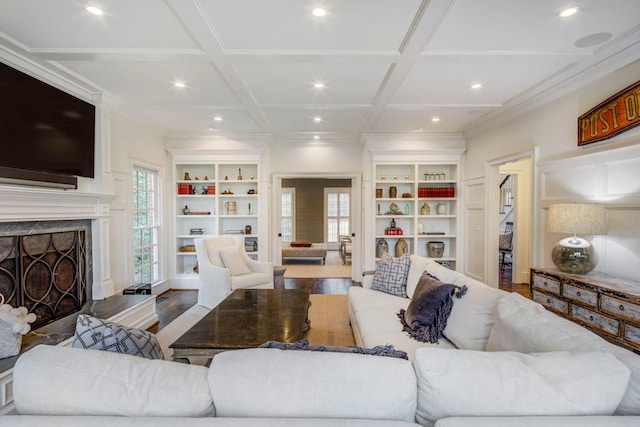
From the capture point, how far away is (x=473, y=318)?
1935 mm

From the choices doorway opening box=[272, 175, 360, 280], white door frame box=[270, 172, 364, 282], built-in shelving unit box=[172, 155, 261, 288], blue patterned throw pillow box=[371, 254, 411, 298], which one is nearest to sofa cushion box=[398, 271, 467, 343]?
blue patterned throw pillow box=[371, 254, 411, 298]

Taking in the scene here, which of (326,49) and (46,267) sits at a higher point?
(326,49)

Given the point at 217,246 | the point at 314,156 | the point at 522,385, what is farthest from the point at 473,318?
the point at 314,156

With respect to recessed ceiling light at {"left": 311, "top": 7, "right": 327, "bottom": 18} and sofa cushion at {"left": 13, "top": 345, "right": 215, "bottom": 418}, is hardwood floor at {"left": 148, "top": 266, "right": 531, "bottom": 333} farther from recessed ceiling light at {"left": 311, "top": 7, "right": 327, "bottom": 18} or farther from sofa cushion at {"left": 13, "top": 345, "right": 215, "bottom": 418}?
recessed ceiling light at {"left": 311, "top": 7, "right": 327, "bottom": 18}

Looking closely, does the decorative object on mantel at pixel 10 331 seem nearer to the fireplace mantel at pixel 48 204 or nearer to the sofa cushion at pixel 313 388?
the fireplace mantel at pixel 48 204

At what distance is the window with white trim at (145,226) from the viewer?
4.52 m

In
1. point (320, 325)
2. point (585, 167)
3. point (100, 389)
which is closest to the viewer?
point (100, 389)

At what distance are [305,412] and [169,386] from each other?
16.8 inches

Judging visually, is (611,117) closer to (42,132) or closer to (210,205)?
(42,132)

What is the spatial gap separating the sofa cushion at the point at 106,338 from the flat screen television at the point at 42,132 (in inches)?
78.2

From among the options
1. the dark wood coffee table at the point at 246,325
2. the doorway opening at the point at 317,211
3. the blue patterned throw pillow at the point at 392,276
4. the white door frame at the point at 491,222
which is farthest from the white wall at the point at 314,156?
the doorway opening at the point at 317,211

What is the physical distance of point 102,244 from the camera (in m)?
3.52

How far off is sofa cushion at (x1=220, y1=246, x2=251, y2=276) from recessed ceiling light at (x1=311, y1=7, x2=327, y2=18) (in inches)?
130

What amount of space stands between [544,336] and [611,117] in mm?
2404
